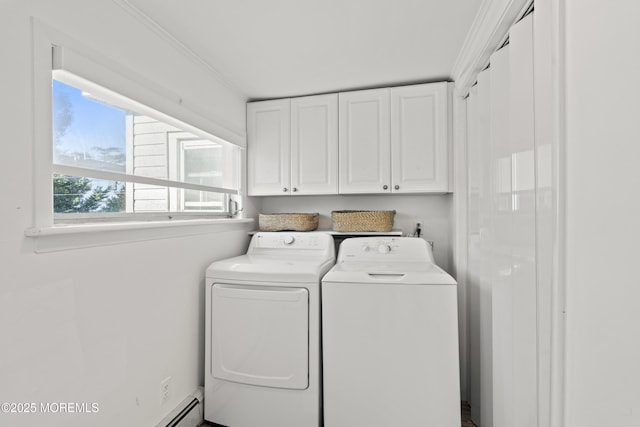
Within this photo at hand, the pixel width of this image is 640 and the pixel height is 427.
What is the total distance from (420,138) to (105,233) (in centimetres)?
196

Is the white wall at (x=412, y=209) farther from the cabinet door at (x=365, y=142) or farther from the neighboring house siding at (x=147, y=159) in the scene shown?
the neighboring house siding at (x=147, y=159)

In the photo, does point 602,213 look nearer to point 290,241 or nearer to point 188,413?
point 290,241

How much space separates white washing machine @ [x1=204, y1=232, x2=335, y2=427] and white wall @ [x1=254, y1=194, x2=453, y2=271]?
0.87m

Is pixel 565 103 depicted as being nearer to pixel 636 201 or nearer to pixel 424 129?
pixel 636 201

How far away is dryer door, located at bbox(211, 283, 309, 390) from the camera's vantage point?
5.21ft

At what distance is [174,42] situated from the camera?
1588mm

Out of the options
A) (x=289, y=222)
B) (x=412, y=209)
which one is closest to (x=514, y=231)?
(x=412, y=209)

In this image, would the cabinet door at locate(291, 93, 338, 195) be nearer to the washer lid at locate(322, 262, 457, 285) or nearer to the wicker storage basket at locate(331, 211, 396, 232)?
the wicker storage basket at locate(331, 211, 396, 232)

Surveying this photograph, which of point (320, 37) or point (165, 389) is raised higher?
point (320, 37)

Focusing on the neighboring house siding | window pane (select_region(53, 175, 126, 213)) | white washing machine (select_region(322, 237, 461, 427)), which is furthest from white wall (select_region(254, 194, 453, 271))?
window pane (select_region(53, 175, 126, 213))

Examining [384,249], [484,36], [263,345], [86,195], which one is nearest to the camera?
[86,195]

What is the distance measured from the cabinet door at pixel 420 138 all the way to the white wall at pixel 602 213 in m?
1.30

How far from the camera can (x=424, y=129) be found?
6.87 feet

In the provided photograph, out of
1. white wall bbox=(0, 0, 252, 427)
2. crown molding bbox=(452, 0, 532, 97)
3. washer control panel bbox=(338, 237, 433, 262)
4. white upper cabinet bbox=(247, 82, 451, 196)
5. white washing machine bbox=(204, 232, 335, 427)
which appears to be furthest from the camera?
white upper cabinet bbox=(247, 82, 451, 196)
